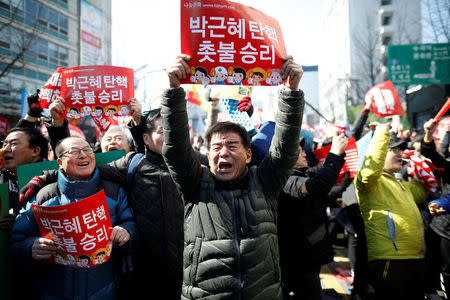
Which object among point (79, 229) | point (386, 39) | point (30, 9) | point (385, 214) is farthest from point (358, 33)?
point (79, 229)

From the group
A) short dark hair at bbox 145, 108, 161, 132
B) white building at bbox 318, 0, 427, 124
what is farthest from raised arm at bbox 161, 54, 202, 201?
white building at bbox 318, 0, 427, 124

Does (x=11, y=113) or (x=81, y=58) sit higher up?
(x=81, y=58)

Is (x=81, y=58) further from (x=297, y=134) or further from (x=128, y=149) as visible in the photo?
(x=297, y=134)

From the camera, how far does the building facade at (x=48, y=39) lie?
1912cm

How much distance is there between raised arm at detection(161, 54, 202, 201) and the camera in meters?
1.80

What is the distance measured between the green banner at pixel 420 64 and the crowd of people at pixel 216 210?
10964 mm

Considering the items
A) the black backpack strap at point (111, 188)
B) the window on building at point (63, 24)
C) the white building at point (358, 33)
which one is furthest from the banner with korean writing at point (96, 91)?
the white building at point (358, 33)

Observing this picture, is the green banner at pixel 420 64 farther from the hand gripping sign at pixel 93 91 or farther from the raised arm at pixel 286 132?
the raised arm at pixel 286 132

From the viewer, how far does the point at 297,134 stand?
193 cm

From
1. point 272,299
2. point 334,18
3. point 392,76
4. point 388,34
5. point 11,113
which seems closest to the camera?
point 272,299

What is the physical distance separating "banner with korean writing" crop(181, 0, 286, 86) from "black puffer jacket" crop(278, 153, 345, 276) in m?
1.13

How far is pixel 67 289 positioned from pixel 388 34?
4304 centimetres

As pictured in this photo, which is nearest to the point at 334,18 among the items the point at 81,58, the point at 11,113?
the point at 81,58

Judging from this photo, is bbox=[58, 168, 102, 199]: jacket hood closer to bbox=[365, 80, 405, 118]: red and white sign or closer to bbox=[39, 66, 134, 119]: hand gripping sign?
bbox=[39, 66, 134, 119]: hand gripping sign
